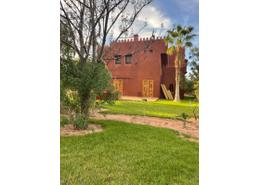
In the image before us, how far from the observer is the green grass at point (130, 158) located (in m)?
1.88

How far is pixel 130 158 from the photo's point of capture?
6.73ft

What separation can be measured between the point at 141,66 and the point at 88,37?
67cm

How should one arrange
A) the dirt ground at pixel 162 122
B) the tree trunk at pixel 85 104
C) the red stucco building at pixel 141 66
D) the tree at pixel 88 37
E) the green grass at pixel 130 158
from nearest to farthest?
the green grass at pixel 130 158 → the dirt ground at pixel 162 122 → the red stucco building at pixel 141 66 → the tree at pixel 88 37 → the tree trunk at pixel 85 104

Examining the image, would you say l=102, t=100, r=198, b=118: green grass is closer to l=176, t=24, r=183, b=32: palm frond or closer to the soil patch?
the soil patch

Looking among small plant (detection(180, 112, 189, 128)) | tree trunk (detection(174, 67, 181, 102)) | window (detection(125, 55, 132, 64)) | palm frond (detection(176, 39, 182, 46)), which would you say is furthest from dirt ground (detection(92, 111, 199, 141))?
palm frond (detection(176, 39, 182, 46))

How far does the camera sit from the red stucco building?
2.10 metres

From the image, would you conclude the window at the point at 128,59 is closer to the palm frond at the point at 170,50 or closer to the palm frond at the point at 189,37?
the palm frond at the point at 170,50

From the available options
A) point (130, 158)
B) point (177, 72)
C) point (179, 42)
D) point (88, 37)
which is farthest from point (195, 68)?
point (88, 37)

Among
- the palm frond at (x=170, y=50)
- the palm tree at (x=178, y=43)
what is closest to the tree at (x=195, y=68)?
the palm tree at (x=178, y=43)

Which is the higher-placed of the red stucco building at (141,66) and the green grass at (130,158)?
the red stucco building at (141,66)

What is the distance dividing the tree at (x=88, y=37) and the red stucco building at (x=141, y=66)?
0.12m

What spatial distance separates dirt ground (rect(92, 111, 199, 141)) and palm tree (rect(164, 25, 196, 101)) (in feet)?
0.74
